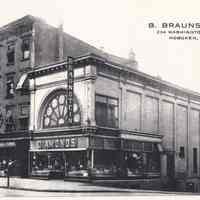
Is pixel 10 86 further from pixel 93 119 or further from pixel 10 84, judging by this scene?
pixel 93 119

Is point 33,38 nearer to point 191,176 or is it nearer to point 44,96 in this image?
point 44,96

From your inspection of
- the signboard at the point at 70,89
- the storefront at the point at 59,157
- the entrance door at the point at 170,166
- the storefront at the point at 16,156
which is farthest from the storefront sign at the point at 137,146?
the storefront at the point at 16,156

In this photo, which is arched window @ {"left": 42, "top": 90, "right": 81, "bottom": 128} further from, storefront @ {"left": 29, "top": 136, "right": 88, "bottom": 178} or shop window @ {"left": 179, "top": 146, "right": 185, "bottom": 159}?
shop window @ {"left": 179, "top": 146, "right": 185, "bottom": 159}

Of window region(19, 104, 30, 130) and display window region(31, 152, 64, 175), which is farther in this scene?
window region(19, 104, 30, 130)

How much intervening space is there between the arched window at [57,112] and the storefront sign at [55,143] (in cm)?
111

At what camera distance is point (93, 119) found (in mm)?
24734

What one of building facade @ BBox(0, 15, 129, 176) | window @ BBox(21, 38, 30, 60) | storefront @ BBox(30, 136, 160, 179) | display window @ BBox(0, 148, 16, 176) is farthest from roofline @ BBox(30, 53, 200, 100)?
display window @ BBox(0, 148, 16, 176)

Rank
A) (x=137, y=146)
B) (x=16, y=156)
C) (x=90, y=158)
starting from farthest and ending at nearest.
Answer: (x=16, y=156), (x=137, y=146), (x=90, y=158)

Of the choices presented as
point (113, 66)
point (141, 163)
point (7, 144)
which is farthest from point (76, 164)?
point (7, 144)

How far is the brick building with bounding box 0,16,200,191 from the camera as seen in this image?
25.2 meters

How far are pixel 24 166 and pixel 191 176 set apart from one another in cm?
1551

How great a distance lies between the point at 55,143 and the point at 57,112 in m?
2.25

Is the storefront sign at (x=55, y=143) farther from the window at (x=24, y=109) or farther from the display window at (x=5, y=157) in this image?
the window at (x=24, y=109)

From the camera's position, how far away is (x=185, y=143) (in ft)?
119
